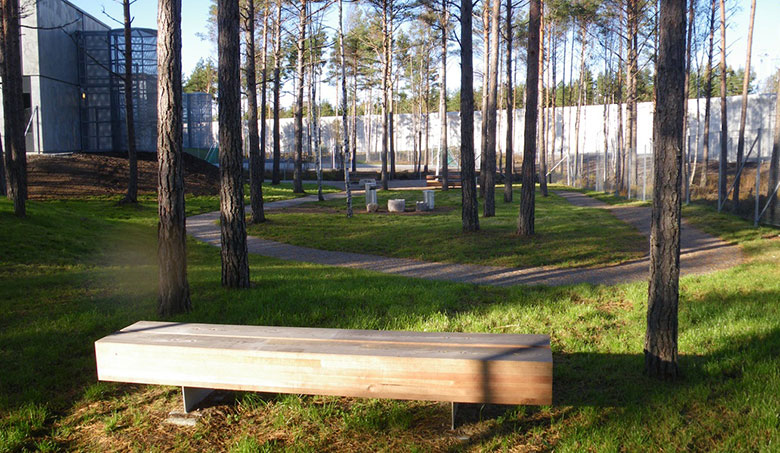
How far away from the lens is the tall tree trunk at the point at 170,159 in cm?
596

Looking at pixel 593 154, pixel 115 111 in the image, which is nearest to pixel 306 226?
pixel 115 111

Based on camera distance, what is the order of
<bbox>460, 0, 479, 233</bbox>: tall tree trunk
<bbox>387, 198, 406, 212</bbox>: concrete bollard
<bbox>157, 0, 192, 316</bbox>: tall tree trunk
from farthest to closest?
<bbox>387, 198, 406, 212</bbox>: concrete bollard, <bbox>460, 0, 479, 233</bbox>: tall tree trunk, <bbox>157, 0, 192, 316</bbox>: tall tree trunk

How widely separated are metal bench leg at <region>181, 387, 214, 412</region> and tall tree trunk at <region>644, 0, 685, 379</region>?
3.42m

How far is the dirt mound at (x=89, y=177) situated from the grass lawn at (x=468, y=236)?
24.9 feet

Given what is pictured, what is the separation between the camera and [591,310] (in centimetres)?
641

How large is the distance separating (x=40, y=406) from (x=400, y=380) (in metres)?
2.77

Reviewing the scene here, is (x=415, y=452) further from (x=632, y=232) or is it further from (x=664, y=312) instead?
(x=632, y=232)

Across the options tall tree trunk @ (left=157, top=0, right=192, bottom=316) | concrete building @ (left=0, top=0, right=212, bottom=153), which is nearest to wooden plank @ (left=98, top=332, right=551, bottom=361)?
tall tree trunk @ (left=157, top=0, right=192, bottom=316)

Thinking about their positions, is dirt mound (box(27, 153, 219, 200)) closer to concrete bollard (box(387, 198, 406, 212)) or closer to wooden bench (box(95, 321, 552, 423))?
concrete bollard (box(387, 198, 406, 212))

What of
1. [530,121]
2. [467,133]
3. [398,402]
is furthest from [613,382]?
[467,133]

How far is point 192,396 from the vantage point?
4.14m

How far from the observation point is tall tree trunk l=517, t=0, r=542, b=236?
41.7ft

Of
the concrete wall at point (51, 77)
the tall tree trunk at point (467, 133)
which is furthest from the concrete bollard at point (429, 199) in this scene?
the concrete wall at point (51, 77)

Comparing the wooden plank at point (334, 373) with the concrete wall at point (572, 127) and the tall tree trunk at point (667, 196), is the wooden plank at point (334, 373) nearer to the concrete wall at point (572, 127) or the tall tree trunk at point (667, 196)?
the tall tree trunk at point (667, 196)
